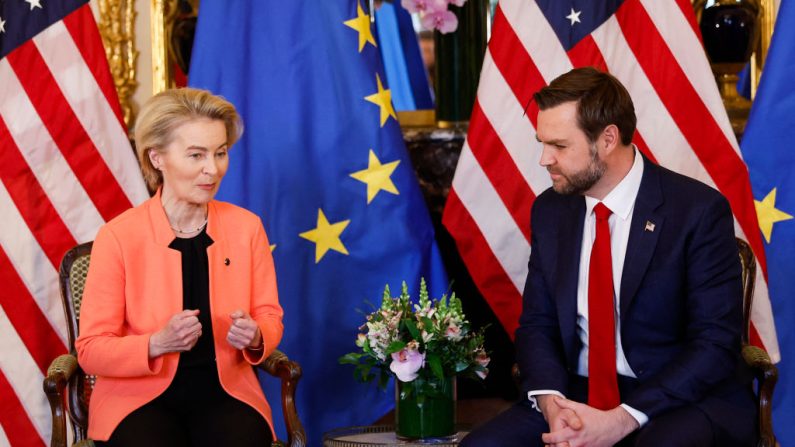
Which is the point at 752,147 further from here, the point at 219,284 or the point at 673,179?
the point at 219,284

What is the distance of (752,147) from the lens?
3.87 metres

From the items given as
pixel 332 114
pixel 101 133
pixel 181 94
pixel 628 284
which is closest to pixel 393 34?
pixel 332 114

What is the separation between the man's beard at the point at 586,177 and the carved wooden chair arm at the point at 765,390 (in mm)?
679

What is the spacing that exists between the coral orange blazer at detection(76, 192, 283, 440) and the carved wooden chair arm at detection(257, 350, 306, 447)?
6cm

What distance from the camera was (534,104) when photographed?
3947mm

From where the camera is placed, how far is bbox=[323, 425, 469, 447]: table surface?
318 cm

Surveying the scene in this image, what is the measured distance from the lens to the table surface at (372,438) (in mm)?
3176

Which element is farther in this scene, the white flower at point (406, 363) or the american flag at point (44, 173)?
the american flag at point (44, 173)

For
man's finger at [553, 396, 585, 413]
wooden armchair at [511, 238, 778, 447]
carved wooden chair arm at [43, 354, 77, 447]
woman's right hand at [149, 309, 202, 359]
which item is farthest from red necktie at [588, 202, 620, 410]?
carved wooden chair arm at [43, 354, 77, 447]

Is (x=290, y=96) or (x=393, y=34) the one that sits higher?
(x=393, y=34)

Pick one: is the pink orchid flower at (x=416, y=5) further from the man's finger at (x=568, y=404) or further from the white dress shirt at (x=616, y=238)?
the man's finger at (x=568, y=404)

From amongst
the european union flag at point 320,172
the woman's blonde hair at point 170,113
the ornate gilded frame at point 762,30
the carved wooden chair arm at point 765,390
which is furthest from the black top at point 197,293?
the ornate gilded frame at point 762,30

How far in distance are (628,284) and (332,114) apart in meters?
1.47

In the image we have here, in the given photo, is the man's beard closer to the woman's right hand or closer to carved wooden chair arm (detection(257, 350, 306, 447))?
carved wooden chair arm (detection(257, 350, 306, 447))
